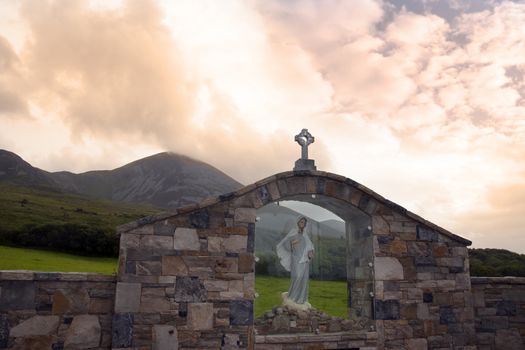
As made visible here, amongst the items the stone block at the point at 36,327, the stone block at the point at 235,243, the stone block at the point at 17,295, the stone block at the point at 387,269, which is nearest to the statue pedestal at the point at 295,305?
the stone block at the point at 387,269

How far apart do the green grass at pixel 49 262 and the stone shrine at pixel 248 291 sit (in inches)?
386

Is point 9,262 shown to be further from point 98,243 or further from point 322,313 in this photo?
point 322,313

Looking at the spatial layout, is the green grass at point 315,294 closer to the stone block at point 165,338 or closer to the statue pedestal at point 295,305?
the statue pedestal at point 295,305

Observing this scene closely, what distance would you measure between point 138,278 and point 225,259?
1.60 m

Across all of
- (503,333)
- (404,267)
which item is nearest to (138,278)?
(404,267)

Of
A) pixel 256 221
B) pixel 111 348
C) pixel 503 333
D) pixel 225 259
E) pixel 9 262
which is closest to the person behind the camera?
pixel 111 348

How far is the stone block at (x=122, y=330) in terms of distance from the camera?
23.6 feet

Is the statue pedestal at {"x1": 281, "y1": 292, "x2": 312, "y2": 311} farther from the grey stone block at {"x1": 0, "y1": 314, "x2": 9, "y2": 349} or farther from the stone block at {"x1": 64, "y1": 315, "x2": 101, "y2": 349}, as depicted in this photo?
the grey stone block at {"x1": 0, "y1": 314, "x2": 9, "y2": 349}

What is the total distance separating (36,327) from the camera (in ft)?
22.9

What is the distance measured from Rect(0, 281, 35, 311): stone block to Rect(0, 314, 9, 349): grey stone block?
0.16 metres

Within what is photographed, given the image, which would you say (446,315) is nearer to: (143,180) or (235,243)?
(235,243)

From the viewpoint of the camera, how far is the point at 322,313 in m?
8.77

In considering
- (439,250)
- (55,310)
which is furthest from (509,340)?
(55,310)

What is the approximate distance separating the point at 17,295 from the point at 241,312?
3808 millimetres
